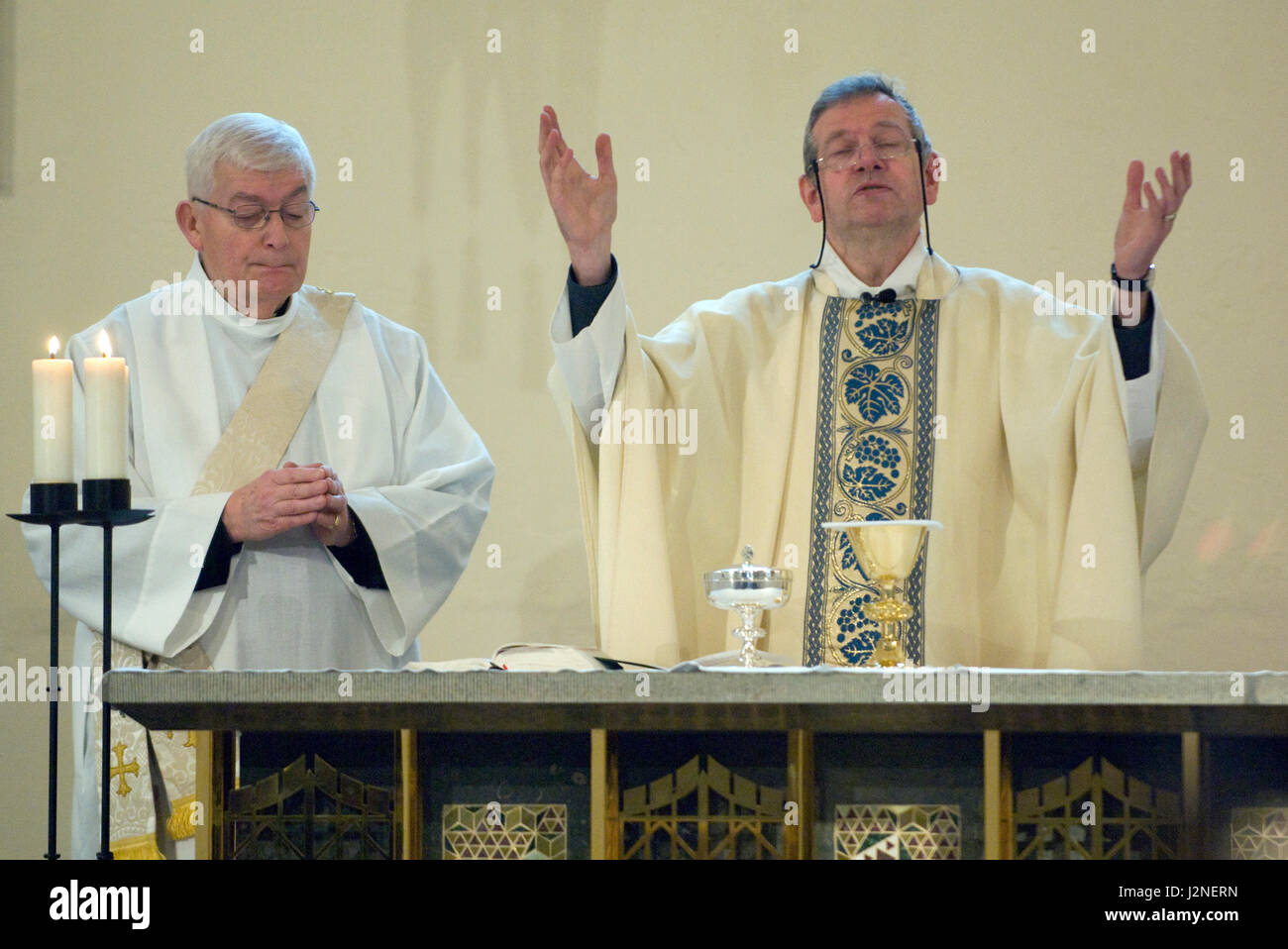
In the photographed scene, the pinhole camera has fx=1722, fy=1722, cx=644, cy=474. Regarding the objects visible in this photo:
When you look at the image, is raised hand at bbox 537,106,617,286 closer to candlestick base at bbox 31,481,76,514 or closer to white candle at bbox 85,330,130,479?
white candle at bbox 85,330,130,479

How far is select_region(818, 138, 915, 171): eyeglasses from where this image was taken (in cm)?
407

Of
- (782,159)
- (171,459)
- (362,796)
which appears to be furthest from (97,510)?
(782,159)

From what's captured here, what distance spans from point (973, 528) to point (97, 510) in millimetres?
2069

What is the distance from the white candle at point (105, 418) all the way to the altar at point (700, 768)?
1.20ft

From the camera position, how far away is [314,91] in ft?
21.0

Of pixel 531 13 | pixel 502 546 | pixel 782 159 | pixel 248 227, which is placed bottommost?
pixel 502 546

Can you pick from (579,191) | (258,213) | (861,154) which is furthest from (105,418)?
(861,154)

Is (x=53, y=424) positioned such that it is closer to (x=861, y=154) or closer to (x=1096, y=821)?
(x=1096, y=821)

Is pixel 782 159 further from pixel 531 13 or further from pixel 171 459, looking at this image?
pixel 171 459

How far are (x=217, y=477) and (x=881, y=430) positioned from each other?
1.58 meters

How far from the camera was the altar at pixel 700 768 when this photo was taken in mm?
2471

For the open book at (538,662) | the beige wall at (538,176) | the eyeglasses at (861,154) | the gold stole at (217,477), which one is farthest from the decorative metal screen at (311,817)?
the beige wall at (538,176)

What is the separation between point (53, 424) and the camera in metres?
2.72
